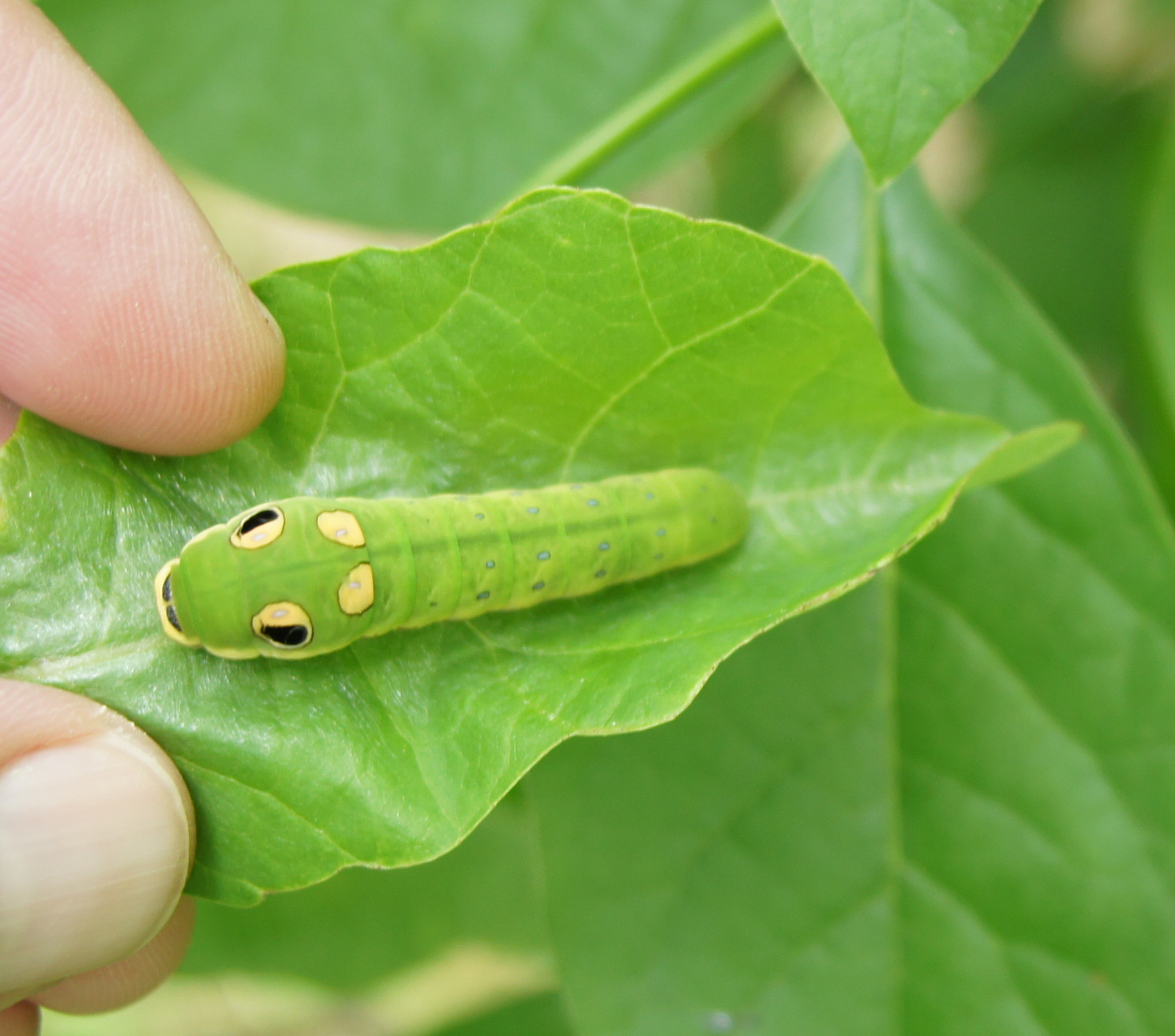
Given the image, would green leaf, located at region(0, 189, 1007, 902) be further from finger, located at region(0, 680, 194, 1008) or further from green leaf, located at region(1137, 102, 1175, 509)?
green leaf, located at region(1137, 102, 1175, 509)

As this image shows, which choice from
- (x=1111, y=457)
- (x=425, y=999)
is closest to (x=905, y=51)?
(x=1111, y=457)

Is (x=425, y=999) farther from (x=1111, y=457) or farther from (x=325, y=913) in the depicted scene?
(x=1111, y=457)

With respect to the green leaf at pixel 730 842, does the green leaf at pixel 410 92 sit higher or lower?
higher

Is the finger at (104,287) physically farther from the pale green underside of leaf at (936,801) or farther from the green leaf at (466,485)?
the pale green underside of leaf at (936,801)

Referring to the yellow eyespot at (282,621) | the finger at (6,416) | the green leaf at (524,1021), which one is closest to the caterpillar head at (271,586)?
the yellow eyespot at (282,621)

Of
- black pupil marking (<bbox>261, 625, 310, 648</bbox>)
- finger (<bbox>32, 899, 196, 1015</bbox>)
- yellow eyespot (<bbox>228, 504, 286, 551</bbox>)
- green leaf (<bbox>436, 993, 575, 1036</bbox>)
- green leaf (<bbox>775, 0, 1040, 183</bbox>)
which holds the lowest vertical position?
green leaf (<bbox>436, 993, 575, 1036</bbox>)

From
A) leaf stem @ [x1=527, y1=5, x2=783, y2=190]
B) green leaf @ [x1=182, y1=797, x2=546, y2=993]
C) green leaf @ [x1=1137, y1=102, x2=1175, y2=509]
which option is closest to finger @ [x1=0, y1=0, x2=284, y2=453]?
leaf stem @ [x1=527, y1=5, x2=783, y2=190]
